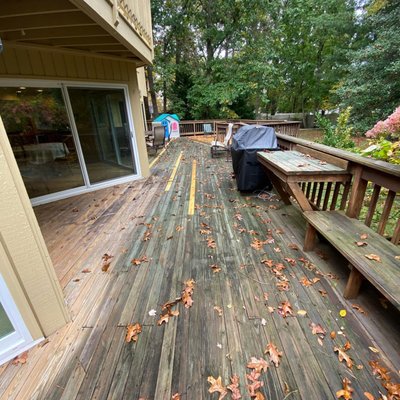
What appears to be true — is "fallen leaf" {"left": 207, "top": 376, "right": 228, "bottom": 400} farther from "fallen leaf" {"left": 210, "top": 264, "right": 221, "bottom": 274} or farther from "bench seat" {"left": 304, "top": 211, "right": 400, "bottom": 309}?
"bench seat" {"left": 304, "top": 211, "right": 400, "bottom": 309}

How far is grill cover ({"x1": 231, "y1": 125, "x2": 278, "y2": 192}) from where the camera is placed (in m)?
3.91

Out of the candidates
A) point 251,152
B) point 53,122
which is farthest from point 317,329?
point 53,122

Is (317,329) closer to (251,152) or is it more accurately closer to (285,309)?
(285,309)

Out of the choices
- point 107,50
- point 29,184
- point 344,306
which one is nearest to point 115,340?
point 344,306

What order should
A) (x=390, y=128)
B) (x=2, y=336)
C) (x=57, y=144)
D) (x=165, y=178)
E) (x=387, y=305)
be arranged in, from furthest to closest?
(x=165, y=178)
(x=57, y=144)
(x=390, y=128)
(x=387, y=305)
(x=2, y=336)

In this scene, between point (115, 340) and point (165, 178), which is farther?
point (165, 178)

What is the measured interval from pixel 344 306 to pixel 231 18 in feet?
51.8

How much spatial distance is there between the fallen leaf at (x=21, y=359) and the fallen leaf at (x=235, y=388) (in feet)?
4.50

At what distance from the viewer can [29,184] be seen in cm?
411

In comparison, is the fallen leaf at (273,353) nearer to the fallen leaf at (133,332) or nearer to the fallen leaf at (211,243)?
the fallen leaf at (133,332)

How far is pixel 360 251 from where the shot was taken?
68.0 inches

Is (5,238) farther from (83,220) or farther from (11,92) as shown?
(11,92)

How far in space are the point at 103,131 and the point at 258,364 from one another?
16.3ft

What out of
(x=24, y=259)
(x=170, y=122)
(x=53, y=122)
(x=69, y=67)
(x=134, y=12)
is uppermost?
(x=134, y=12)
